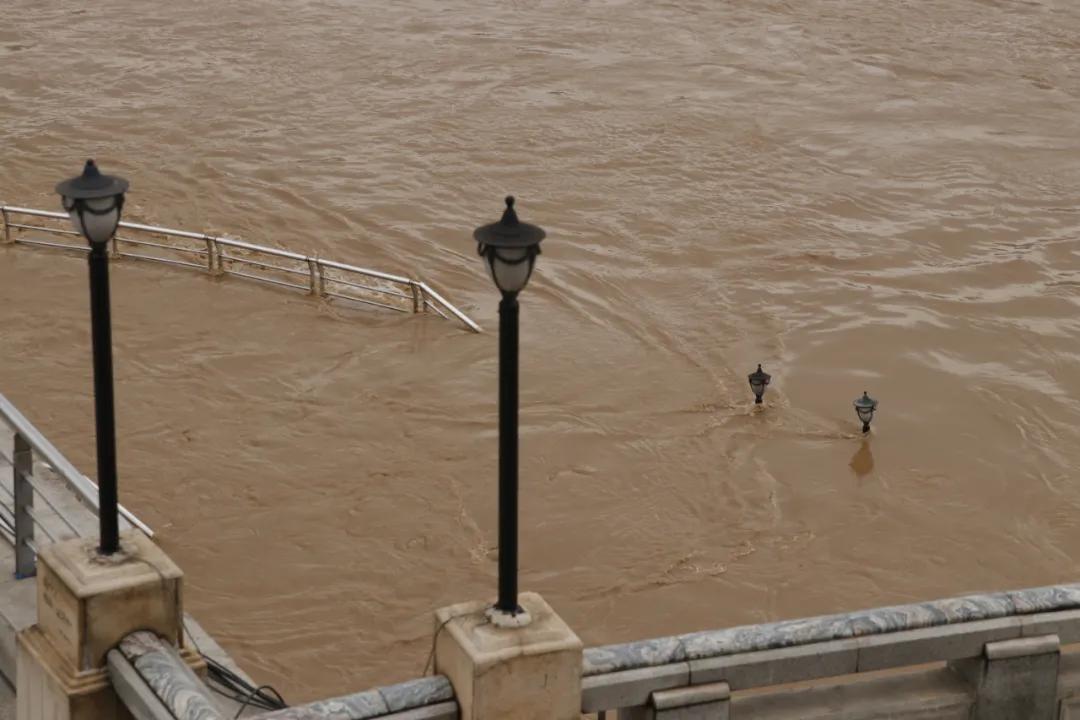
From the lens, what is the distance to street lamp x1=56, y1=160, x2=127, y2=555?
7.87m

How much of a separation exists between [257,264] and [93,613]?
15300 mm

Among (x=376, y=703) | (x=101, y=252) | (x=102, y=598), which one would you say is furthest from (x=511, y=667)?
(x=101, y=252)

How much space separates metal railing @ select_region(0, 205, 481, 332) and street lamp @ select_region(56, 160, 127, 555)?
13.3 metres

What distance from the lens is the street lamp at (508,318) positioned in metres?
7.29

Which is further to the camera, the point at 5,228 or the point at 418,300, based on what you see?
the point at 5,228

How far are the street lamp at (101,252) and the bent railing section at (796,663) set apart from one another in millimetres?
541

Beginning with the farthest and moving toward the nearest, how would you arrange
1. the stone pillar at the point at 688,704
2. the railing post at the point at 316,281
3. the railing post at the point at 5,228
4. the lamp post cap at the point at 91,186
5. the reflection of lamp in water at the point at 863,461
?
the railing post at the point at 5,228
the railing post at the point at 316,281
the reflection of lamp in water at the point at 863,461
the lamp post cap at the point at 91,186
the stone pillar at the point at 688,704

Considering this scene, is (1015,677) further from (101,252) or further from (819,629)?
(101,252)

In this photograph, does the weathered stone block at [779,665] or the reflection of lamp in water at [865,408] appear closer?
the weathered stone block at [779,665]

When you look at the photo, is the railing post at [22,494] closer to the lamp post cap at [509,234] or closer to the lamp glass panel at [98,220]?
the lamp glass panel at [98,220]

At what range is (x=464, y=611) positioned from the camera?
7.36m

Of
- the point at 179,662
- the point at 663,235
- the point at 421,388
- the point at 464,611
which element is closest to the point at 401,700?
the point at 464,611

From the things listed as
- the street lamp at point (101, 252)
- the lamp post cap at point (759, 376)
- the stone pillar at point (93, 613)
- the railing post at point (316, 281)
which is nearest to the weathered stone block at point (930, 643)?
the stone pillar at point (93, 613)

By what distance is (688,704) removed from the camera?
24.6 ft
